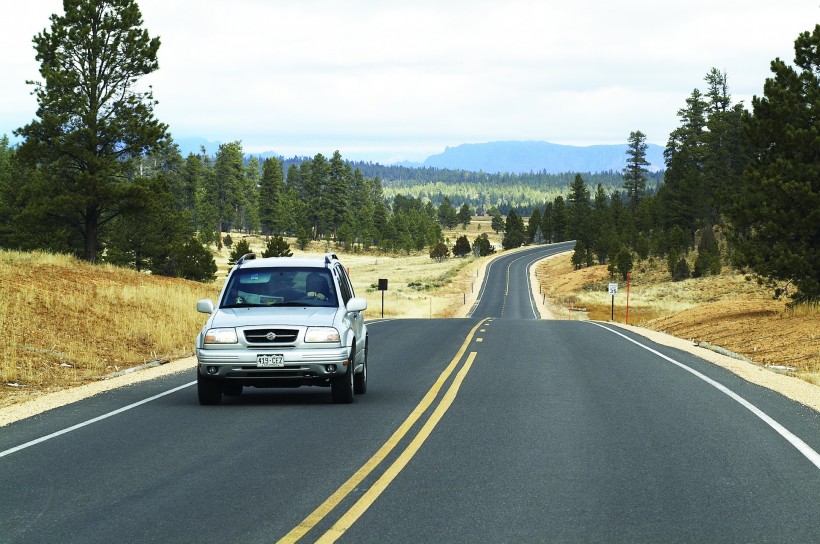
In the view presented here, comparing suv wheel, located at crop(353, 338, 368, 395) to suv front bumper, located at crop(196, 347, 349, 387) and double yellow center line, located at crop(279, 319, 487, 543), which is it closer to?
double yellow center line, located at crop(279, 319, 487, 543)

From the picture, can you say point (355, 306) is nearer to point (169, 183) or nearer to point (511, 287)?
point (169, 183)

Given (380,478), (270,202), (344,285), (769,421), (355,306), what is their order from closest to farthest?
(380,478)
(769,421)
(355,306)
(344,285)
(270,202)

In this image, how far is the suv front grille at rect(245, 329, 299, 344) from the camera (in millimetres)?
11625

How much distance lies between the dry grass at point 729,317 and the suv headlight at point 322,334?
9212 millimetres

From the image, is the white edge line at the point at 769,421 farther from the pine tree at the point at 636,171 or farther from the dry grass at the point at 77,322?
the pine tree at the point at 636,171

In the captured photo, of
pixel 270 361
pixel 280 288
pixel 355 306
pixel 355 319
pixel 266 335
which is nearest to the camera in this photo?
pixel 270 361

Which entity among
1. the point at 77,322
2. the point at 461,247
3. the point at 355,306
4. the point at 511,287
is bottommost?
the point at 511,287

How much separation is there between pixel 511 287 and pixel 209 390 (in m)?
95.6

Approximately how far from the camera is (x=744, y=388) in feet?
47.4

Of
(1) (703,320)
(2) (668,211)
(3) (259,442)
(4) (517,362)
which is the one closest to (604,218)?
(2) (668,211)

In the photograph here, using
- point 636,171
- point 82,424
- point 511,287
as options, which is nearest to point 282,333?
point 82,424

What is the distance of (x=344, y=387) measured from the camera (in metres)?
12.1

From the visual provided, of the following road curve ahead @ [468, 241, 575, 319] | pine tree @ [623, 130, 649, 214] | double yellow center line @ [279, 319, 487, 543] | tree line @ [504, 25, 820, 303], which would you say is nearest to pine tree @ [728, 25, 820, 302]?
tree line @ [504, 25, 820, 303]

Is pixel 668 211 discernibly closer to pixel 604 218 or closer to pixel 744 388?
pixel 604 218
